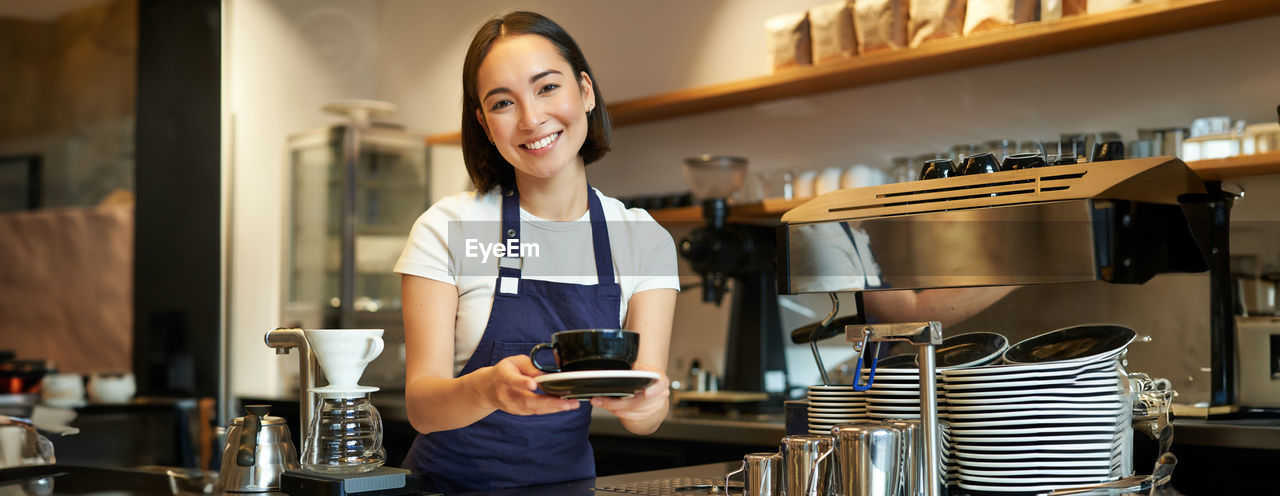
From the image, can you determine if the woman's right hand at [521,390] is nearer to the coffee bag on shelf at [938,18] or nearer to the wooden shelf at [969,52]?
the wooden shelf at [969,52]

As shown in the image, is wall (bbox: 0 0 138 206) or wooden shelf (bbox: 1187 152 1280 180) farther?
wall (bbox: 0 0 138 206)

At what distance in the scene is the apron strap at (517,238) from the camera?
1643 mm

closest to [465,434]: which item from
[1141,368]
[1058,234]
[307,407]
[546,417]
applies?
[546,417]

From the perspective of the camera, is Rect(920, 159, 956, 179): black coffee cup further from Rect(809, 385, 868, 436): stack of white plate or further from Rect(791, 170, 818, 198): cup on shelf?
Rect(791, 170, 818, 198): cup on shelf

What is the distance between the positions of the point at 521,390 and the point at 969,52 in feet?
6.13

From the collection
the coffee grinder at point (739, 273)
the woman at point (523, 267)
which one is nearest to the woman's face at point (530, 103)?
the woman at point (523, 267)

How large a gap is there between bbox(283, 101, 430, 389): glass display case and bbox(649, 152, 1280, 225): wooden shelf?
4.59 feet

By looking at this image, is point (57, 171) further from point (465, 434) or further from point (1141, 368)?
point (1141, 368)

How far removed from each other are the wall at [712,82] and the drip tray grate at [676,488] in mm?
747

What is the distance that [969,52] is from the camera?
2680 millimetres

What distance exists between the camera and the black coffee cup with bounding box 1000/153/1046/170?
4.93 ft

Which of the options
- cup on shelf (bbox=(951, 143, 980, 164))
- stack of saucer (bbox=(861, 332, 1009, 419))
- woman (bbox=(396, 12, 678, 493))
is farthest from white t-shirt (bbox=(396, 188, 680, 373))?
cup on shelf (bbox=(951, 143, 980, 164))

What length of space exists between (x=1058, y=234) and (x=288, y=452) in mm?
1040

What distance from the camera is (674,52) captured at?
3.60 m
